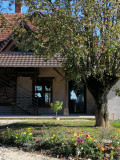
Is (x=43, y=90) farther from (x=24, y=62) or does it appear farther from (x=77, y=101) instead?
(x=24, y=62)

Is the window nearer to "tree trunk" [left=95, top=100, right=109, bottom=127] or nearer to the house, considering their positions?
the house

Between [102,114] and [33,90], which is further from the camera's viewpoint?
[33,90]

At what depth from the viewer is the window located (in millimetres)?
14922

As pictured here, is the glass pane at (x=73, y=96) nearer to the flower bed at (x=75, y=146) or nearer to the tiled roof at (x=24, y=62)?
the tiled roof at (x=24, y=62)

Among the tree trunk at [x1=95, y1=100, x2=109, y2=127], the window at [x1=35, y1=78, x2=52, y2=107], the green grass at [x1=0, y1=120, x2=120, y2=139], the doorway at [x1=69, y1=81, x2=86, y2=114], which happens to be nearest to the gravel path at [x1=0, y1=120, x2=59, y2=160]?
the green grass at [x1=0, y1=120, x2=120, y2=139]

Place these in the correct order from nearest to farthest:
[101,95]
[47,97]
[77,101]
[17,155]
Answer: [17,155], [101,95], [47,97], [77,101]

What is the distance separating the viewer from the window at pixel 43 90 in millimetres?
14922

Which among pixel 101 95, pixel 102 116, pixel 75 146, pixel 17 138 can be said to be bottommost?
pixel 75 146

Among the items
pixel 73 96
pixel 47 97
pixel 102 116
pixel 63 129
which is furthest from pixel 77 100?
pixel 63 129

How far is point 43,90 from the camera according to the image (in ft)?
49.3

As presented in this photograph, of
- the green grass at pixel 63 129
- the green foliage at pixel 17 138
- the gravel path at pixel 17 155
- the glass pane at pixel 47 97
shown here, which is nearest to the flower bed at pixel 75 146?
the green foliage at pixel 17 138

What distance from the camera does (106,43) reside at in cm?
718

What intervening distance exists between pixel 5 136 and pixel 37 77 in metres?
8.08

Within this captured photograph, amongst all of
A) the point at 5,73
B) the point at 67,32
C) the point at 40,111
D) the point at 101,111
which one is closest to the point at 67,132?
the point at 101,111
